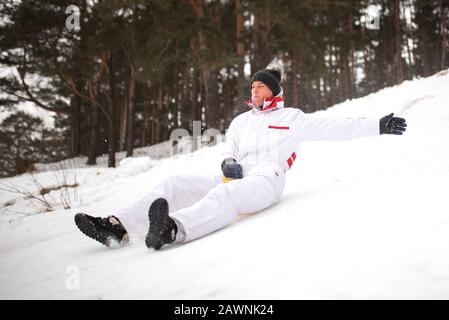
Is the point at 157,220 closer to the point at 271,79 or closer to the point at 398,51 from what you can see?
the point at 271,79

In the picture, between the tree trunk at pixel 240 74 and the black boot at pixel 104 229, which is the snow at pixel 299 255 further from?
the tree trunk at pixel 240 74

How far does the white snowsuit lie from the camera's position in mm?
2061

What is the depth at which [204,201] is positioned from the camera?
2.06m

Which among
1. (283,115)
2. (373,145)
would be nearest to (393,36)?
(373,145)

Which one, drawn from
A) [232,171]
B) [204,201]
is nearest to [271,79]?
[232,171]

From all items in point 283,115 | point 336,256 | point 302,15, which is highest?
point 302,15

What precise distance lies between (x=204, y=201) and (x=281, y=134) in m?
A: 0.95

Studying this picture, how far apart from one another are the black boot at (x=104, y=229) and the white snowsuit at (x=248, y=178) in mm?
58

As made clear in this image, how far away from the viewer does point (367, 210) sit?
182 centimetres

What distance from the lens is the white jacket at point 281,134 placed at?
2.46 metres

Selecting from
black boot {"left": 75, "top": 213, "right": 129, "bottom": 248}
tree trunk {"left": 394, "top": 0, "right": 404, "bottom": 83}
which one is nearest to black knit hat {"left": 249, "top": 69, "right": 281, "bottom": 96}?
black boot {"left": 75, "top": 213, "right": 129, "bottom": 248}

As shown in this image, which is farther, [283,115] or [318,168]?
[318,168]
